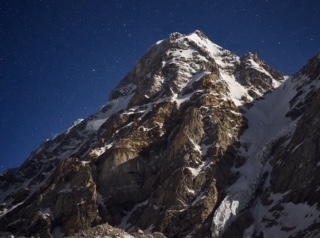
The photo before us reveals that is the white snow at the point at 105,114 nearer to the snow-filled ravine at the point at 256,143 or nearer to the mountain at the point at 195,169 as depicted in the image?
the mountain at the point at 195,169

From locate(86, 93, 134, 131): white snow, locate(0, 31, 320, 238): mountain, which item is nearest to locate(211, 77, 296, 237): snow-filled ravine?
locate(0, 31, 320, 238): mountain

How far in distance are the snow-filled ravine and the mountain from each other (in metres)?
0.26

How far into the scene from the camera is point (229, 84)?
440ft

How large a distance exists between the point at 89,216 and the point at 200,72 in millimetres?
65088

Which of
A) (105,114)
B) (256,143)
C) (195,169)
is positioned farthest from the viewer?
(105,114)

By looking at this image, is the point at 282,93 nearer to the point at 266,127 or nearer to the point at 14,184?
the point at 266,127

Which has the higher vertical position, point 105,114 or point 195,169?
point 105,114

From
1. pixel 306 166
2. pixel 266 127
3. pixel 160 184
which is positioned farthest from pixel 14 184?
pixel 306 166

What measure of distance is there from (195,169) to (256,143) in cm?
2091

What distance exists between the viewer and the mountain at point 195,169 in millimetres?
74500

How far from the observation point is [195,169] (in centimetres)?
9000

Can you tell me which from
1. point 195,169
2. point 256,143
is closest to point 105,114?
point 256,143

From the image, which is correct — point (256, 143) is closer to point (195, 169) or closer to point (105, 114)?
point (195, 169)

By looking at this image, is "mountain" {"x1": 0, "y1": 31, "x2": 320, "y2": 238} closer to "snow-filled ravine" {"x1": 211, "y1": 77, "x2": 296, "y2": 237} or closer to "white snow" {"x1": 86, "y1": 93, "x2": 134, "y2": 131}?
"snow-filled ravine" {"x1": 211, "y1": 77, "x2": 296, "y2": 237}
